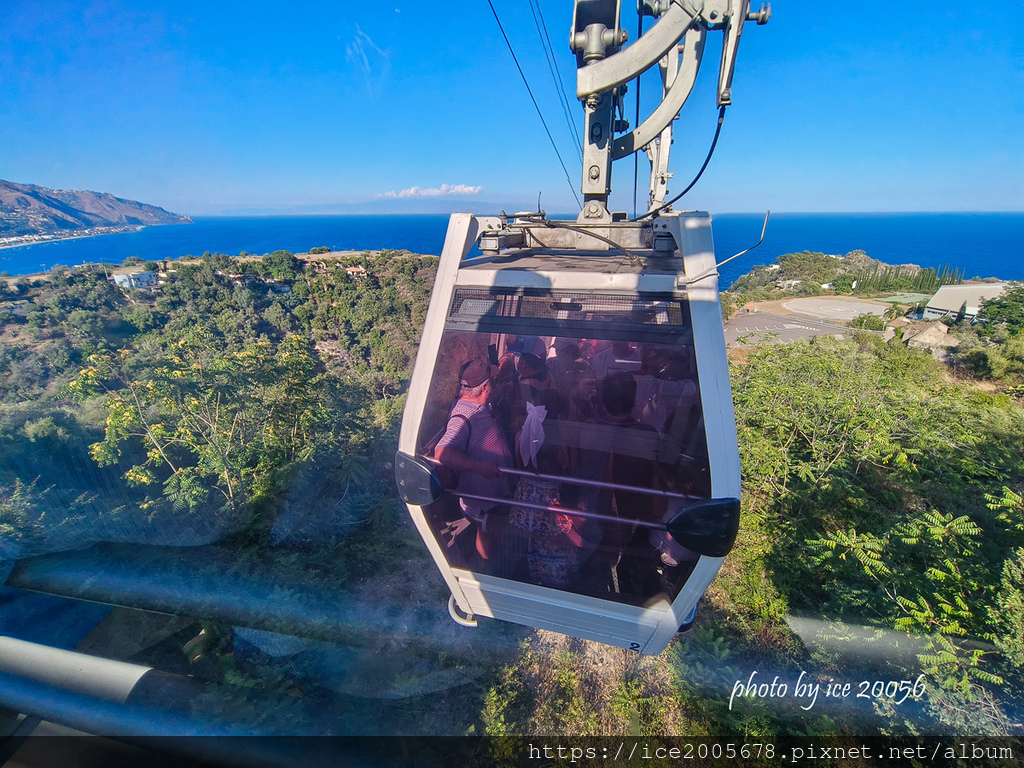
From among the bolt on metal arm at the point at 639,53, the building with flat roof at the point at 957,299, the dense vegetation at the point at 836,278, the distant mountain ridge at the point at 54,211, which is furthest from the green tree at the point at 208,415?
the distant mountain ridge at the point at 54,211

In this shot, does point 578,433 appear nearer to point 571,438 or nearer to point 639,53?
point 571,438

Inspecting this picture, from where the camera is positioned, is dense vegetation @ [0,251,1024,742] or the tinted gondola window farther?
dense vegetation @ [0,251,1024,742]

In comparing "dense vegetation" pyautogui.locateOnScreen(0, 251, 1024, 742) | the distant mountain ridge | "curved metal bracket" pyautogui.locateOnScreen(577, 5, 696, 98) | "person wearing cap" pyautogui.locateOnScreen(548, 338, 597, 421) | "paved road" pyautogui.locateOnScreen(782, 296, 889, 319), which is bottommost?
"dense vegetation" pyautogui.locateOnScreen(0, 251, 1024, 742)

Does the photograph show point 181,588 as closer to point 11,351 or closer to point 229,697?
point 229,697

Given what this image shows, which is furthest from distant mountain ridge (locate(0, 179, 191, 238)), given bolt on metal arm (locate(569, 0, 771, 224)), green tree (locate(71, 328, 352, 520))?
bolt on metal arm (locate(569, 0, 771, 224))

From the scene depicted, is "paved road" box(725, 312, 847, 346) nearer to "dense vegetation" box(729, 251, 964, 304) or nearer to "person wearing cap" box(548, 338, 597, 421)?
"dense vegetation" box(729, 251, 964, 304)

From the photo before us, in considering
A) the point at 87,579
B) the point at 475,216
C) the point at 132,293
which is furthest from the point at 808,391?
the point at 132,293

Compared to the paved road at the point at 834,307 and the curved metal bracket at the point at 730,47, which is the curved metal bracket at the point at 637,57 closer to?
the curved metal bracket at the point at 730,47

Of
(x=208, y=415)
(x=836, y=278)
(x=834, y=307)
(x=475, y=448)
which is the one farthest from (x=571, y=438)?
(x=836, y=278)
